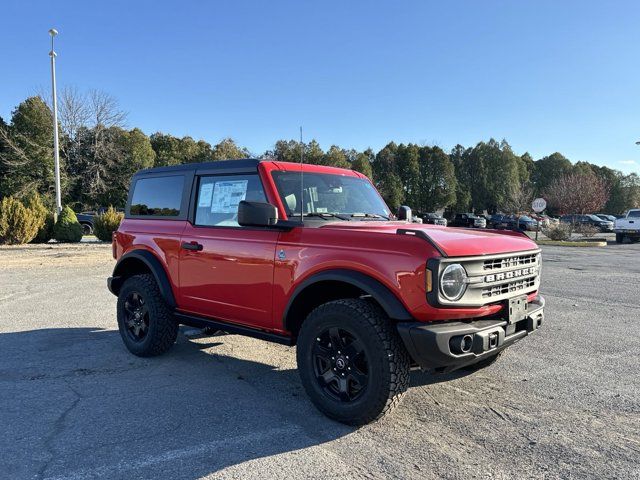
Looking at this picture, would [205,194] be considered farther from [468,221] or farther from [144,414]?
[468,221]

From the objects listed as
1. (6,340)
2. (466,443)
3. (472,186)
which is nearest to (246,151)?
(472,186)

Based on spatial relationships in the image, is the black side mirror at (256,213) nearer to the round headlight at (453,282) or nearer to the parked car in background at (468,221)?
the round headlight at (453,282)

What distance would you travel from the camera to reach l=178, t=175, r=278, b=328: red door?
3.95 meters

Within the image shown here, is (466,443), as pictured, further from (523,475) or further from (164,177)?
(164,177)

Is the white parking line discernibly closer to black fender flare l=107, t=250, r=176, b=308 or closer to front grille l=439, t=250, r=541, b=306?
front grille l=439, t=250, r=541, b=306

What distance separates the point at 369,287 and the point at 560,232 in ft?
89.8

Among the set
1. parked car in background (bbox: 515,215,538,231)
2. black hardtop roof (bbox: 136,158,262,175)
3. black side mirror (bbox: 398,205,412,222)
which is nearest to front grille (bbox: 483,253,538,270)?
black side mirror (bbox: 398,205,412,222)

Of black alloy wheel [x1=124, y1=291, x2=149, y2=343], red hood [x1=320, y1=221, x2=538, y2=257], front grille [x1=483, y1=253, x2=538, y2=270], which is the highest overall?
red hood [x1=320, y1=221, x2=538, y2=257]

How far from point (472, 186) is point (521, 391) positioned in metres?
55.7

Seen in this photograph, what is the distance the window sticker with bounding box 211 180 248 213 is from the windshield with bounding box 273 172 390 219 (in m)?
0.37

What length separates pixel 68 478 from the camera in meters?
2.73

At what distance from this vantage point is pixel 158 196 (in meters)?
5.17

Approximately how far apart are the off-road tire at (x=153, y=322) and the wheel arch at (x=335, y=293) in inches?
66.2

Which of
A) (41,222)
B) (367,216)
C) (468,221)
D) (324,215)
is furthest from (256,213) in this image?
(468,221)
